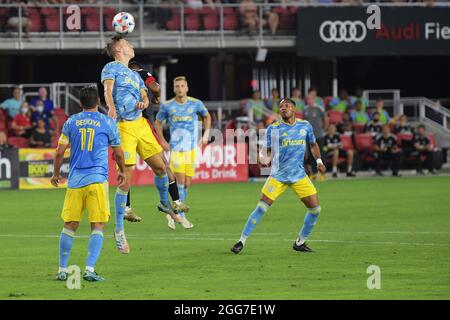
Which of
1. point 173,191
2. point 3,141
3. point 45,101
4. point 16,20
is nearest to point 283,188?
point 173,191

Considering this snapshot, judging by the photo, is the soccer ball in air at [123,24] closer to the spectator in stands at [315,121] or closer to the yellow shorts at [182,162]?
the yellow shorts at [182,162]

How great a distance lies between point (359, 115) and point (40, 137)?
32.0ft

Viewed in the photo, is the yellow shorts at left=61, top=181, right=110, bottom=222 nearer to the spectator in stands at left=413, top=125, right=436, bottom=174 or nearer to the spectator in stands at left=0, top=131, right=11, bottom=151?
the spectator in stands at left=0, top=131, right=11, bottom=151

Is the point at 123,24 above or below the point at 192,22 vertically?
below

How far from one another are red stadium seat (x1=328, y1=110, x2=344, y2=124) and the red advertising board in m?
3.91

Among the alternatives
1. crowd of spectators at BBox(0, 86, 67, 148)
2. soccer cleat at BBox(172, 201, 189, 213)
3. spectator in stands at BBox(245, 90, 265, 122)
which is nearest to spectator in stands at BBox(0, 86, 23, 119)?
crowd of spectators at BBox(0, 86, 67, 148)

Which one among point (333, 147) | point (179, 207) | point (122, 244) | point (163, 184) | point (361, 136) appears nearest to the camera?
point (122, 244)

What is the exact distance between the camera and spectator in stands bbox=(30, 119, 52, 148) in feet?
101

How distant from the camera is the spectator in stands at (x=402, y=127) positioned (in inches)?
1373

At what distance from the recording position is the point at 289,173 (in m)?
15.8

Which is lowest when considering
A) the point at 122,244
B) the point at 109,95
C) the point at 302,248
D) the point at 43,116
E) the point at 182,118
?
the point at 302,248

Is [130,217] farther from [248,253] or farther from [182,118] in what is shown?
[182,118]

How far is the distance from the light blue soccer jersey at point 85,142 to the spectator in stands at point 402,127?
22897 millimetres

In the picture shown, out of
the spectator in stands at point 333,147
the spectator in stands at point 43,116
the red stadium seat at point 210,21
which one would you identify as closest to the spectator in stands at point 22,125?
the spectator in stands at point 43,116
